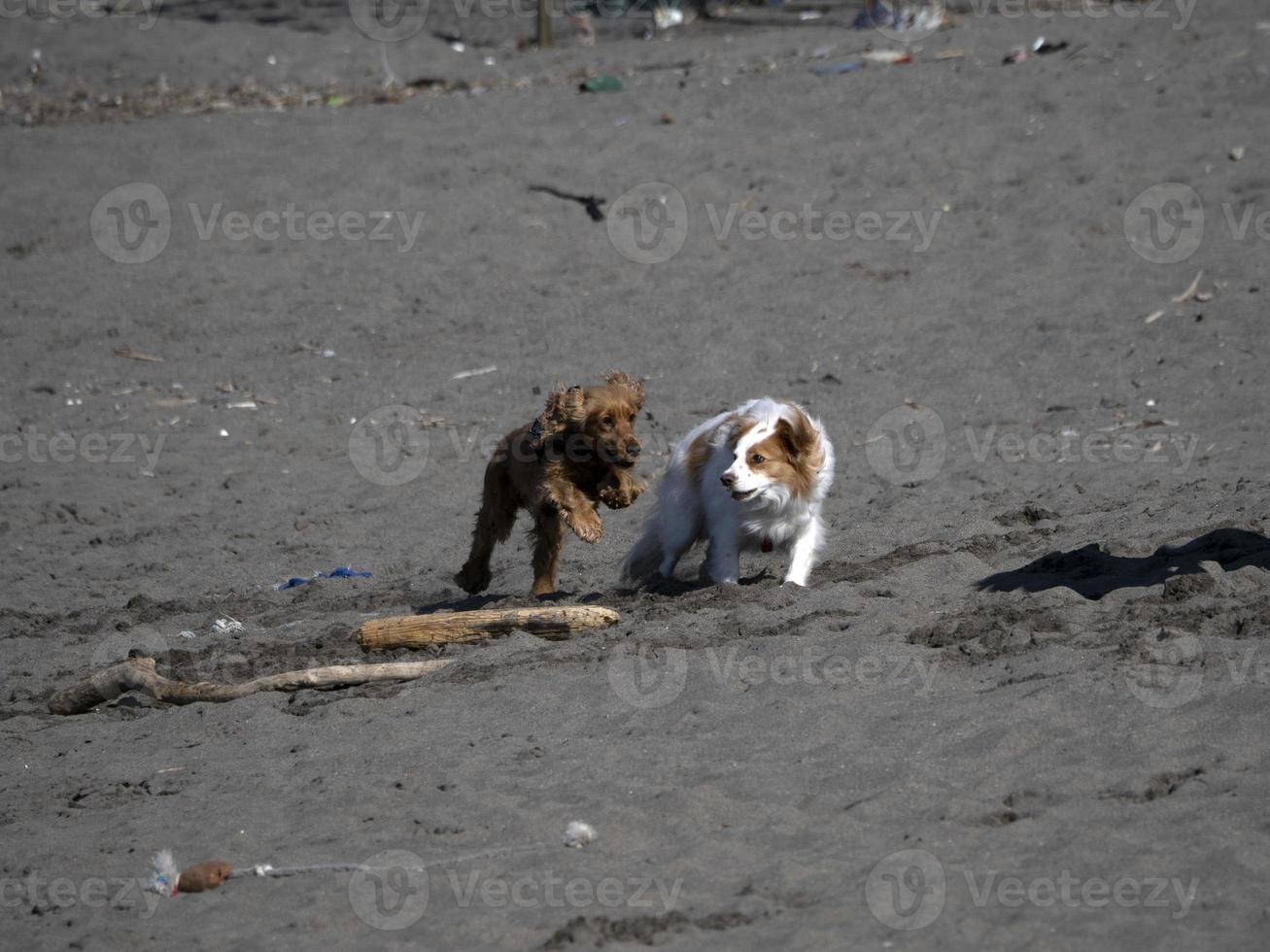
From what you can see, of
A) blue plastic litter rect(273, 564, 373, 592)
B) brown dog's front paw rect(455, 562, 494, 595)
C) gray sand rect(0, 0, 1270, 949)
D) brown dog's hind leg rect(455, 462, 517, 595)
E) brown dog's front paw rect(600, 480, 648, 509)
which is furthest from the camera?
blue plastic litter rect(273, 564, 373, 592)

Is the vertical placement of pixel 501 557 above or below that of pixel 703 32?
below

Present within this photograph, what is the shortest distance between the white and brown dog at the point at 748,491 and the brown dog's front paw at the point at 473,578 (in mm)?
1128

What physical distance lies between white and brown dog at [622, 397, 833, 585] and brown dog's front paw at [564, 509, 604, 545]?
0.75 metres

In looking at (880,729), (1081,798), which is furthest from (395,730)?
(1081,798)

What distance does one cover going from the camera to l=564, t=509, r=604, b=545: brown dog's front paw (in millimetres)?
7828

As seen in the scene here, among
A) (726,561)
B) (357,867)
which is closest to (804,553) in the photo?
(726,561)

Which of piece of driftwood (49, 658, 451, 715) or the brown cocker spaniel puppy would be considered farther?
the brown cocker spaniel puppy

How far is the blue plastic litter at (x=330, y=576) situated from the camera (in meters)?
9.50

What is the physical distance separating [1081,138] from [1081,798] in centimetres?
1246

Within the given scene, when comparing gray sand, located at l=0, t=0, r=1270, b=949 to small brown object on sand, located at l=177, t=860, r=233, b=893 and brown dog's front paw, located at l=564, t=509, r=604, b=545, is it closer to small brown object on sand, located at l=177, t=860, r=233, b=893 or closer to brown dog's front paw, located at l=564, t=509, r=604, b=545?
small brown object on sand, located at l=177, t=860, r=233, b=893

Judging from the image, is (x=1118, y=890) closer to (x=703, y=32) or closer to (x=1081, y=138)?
(x=1081, y=138)

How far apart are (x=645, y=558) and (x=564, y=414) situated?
1315mm

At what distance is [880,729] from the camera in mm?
5754

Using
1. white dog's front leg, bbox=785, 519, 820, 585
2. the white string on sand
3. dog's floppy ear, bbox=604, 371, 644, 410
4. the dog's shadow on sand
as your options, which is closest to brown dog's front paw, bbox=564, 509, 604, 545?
dog's floppy ear, bbox=604, 371, 644, 410
